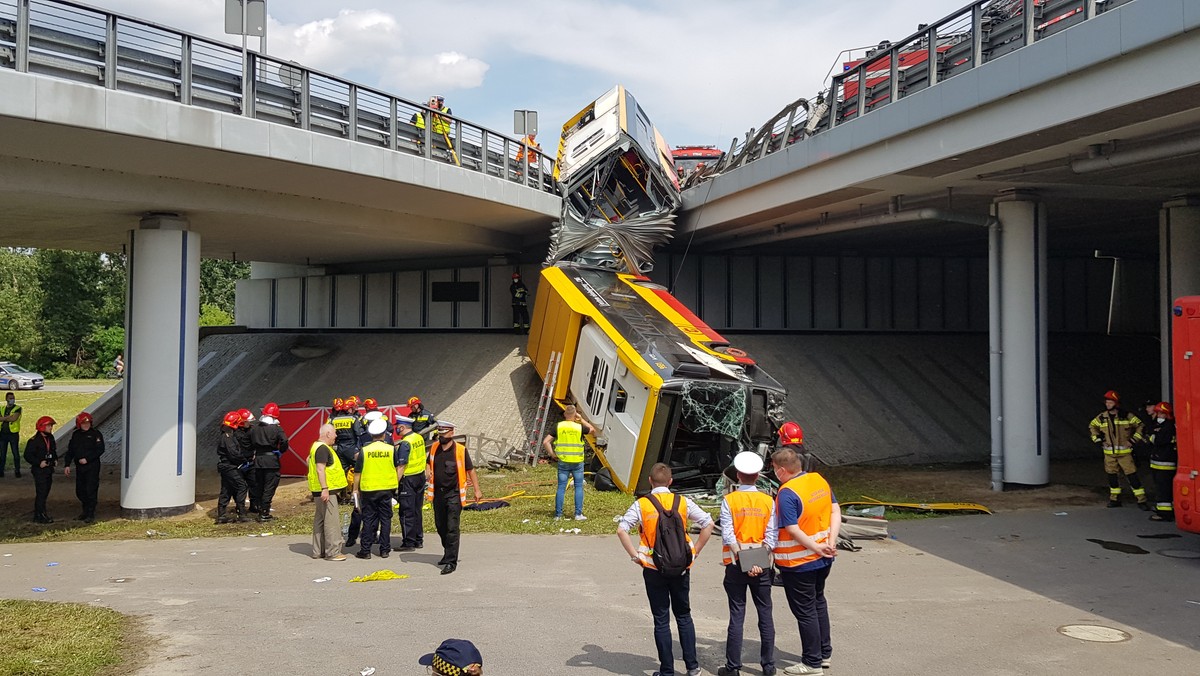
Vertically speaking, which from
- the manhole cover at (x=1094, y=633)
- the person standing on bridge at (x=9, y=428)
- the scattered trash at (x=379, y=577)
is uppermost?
the person standing on bridge at (x=9, y=428)

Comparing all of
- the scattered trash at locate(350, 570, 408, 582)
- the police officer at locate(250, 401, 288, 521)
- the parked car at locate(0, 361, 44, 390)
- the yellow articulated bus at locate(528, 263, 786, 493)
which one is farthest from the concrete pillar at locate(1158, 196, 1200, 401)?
the parked car at locate(0, 361, 44, 390)

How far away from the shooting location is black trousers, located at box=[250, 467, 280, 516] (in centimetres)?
1400

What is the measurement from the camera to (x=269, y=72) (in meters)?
14.1

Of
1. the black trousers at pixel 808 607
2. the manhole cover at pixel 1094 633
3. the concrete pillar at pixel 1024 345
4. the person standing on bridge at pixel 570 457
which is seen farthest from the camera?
the concrete pillar at pixel 1024 345

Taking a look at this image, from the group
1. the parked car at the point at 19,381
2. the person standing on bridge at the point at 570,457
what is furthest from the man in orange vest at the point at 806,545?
the parked car at the point at 19,381

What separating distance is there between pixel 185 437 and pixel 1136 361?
25.5m

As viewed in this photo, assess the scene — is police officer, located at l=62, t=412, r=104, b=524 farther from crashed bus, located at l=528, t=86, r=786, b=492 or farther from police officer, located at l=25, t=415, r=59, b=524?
crashed bus, located at l=528, t=86, r=786, b=492

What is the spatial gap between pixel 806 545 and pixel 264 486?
1039 centimetres

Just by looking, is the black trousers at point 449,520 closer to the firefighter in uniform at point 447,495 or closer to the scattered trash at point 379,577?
the firefighter in uniform at point 447,495

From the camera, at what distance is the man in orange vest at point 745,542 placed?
6305 mm

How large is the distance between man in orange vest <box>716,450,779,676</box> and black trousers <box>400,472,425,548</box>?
219 inches

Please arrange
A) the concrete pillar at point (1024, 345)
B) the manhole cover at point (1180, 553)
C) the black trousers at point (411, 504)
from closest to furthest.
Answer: the manhole cover at point (1180, 553), the black trousers at point (411, 504), the concrete pillar at point (1024, 345)

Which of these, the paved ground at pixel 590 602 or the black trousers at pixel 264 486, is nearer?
the paved ground at pixel 590 602

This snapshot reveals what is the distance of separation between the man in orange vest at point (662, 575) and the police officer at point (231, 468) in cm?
940
